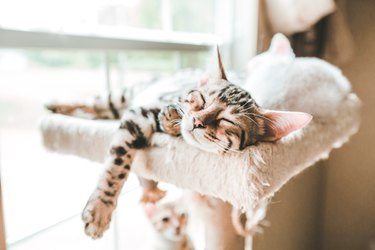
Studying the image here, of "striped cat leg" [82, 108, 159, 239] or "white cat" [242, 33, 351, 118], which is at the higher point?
"white cat" [242, 33, 351, 118]

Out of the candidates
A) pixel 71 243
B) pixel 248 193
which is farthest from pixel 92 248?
pixel 248 193

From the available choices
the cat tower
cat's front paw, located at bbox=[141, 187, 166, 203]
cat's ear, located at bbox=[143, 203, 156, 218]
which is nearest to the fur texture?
→ the cat tower

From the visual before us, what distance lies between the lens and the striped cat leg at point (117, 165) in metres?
0.61

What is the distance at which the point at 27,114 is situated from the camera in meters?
1.00

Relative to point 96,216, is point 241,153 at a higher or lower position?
higher

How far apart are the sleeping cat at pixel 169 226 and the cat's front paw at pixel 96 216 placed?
13.7 inches

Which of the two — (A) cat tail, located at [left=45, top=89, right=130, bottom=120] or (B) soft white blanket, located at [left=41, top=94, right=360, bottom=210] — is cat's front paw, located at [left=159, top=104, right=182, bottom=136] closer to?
(B) soft white blanket, located at [left=41, top=94, right=360, bottom=210]

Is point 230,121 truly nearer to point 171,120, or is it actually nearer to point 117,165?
point 171,120

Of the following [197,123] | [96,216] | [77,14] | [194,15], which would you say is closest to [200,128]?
[197,123]

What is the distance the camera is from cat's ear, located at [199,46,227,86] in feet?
2.29

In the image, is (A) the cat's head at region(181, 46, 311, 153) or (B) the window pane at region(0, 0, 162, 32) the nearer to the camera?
(A) the cat's head at region(181, 46, 311, 153)

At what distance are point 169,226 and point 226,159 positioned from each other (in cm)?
45

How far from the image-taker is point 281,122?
634mm

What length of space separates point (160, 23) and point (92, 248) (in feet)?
3.13
